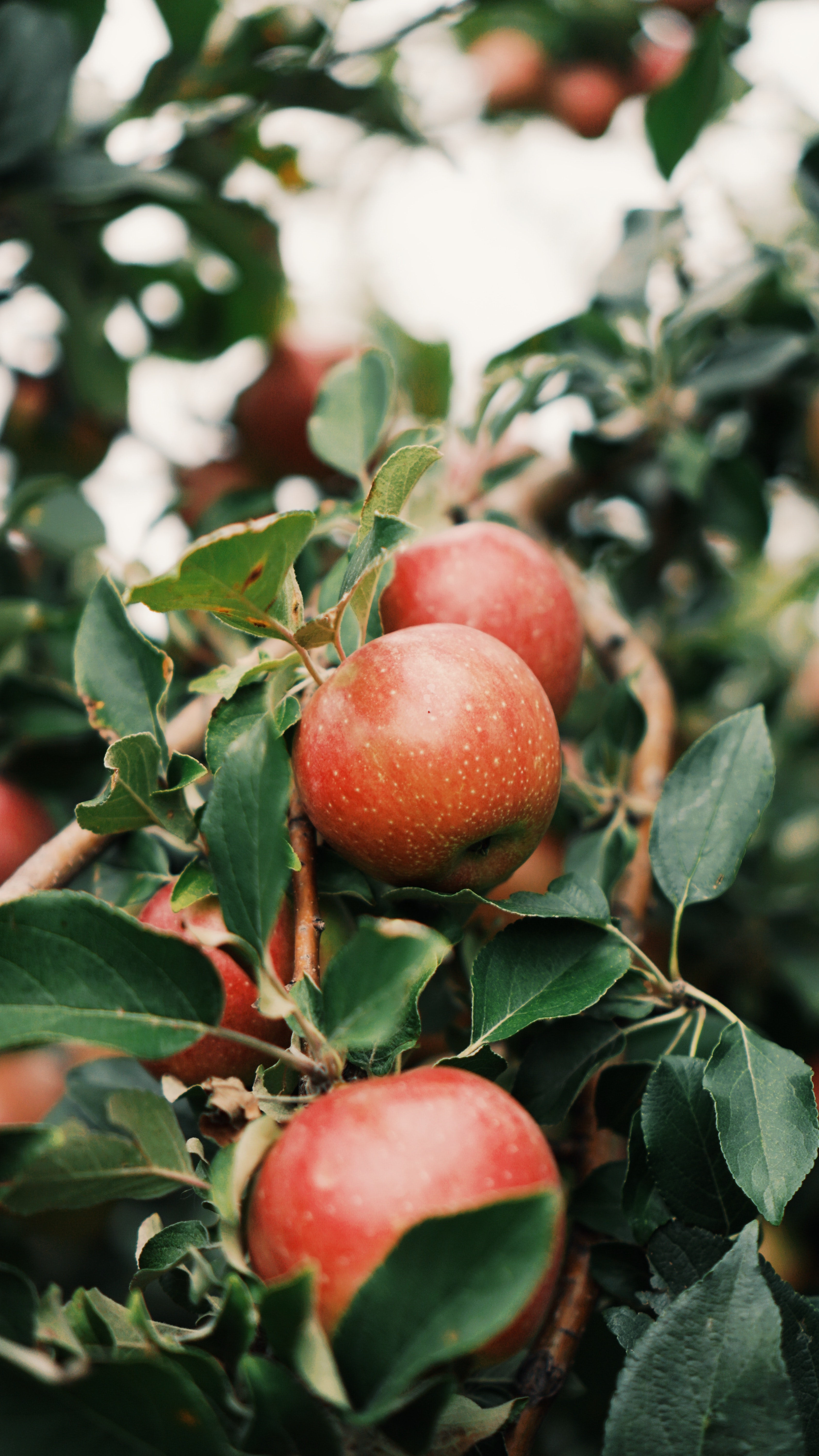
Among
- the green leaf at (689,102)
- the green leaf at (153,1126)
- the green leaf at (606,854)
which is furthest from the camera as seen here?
the green leaf at (689,102)

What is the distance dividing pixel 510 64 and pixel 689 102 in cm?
62

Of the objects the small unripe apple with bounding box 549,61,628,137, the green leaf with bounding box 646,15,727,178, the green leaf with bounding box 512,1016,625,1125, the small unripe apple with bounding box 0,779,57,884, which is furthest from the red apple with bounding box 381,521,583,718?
the small unripe apple with bounding box 549,61,628,137

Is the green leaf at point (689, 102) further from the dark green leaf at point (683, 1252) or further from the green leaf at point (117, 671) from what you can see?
the dark green leaf at point (683, 1252)

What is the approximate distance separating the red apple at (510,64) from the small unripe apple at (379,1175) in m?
1.49

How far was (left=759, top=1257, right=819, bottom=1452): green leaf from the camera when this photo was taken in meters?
0.44

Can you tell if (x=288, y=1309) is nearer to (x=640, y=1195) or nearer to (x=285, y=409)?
(x=640, y=1195)

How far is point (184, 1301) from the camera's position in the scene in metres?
0.48

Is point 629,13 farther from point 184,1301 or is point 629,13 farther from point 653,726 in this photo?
point 184,1301

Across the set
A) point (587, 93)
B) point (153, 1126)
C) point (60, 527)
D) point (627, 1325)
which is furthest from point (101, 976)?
point (587, 93)

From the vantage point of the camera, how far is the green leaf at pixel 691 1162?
50 centimetres

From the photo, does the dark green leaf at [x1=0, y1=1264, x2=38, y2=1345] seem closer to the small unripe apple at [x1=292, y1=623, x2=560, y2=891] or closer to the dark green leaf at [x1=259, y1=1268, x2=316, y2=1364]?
the dark green leaf at [x1=259, y1=1268, x2=316, y2=1364]

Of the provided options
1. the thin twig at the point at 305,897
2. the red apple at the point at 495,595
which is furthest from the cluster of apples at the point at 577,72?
the thin twig at the point at 305,897

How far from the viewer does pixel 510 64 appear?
4.79 ft

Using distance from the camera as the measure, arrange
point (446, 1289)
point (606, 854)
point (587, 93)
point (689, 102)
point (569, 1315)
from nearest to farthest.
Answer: point (446, 1289) → point (569, 1315) → point (606, 854) → point (689, 102) → point (587, 93)
